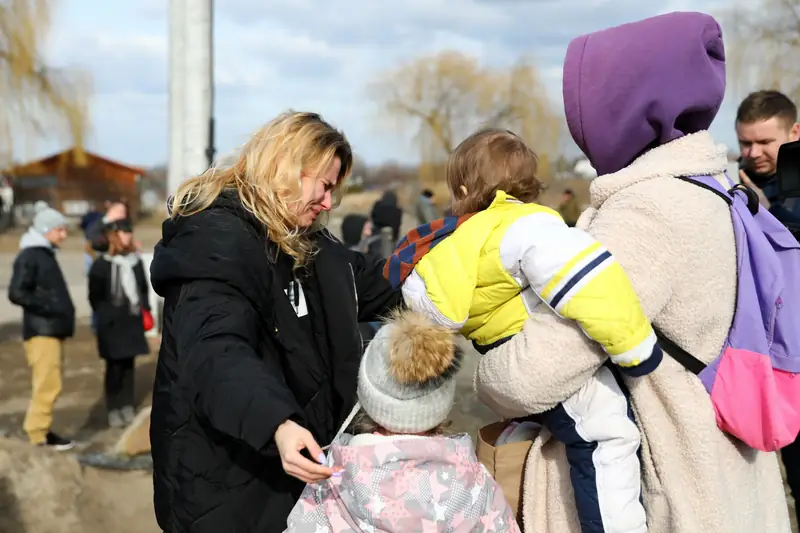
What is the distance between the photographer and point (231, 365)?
159 centimetres

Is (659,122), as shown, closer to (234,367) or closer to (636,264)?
(636,264)

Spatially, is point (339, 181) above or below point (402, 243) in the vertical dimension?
above

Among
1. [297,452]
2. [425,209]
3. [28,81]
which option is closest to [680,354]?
[297,452]

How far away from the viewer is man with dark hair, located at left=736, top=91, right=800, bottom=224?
3166 mm

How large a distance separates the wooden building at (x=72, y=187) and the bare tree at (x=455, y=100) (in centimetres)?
1029

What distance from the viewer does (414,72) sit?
29562 mm

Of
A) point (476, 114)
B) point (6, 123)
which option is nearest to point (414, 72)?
point (476, 114)

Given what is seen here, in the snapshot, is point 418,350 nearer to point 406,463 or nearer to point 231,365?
point 406,463

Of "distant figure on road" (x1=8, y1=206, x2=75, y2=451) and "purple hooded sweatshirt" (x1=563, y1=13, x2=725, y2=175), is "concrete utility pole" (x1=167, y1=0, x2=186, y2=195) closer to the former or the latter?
"distant figure on road" (x1=8, y1=206, x2=75, y2=451)

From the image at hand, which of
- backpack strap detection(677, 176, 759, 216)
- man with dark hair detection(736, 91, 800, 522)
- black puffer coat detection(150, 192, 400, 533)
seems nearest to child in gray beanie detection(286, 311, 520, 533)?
black puffer coat detection(150, 192, 400, 533)

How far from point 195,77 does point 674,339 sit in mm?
4754

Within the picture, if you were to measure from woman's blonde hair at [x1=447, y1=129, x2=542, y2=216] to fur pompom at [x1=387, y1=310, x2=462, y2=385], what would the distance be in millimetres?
409

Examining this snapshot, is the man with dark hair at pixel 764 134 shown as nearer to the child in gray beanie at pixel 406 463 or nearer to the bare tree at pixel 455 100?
the child in gray beanie at pixel 406 463

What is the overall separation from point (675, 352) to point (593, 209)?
0.38m
